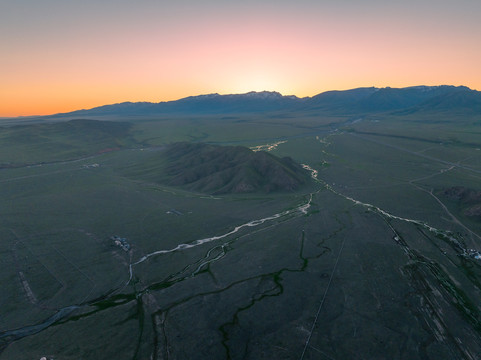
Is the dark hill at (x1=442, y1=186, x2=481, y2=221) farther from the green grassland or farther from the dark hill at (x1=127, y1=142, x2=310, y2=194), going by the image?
the dark hill at (x1=127, y1=142, x2=310, y2=194)

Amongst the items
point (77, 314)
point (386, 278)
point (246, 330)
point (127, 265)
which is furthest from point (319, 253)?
Result: point (77, 314)

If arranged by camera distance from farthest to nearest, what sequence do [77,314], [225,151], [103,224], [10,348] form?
[225,151] < [103,224] < [77,314] < [10,348]

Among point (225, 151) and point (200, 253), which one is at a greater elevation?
point (225, 151)

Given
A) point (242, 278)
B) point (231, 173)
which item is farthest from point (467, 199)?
point (231, 173)

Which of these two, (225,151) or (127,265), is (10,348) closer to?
(127,265)

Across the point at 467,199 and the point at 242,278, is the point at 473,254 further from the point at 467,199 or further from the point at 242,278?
the point at 242,278

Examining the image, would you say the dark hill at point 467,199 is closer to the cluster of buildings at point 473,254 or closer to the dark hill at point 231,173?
the cluster of buildings at point 473,254
